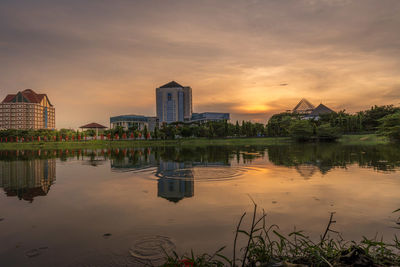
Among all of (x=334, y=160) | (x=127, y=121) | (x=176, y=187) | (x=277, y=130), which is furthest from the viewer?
(x=127, y=121)

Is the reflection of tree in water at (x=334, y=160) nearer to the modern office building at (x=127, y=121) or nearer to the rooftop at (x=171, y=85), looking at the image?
the modern office building at (x=127, y=121)

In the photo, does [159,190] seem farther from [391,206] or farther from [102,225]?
[391,206]

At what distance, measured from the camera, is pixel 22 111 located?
134750mm

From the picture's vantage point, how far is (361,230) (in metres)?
5.36

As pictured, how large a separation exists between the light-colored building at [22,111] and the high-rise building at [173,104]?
64819mm

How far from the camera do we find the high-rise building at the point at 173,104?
156 meters

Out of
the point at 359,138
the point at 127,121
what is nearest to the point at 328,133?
the point at 359,138

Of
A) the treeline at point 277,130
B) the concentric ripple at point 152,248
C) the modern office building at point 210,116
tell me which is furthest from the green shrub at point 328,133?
the modern office building at point 210,116

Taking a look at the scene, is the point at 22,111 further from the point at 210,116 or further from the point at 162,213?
the point at 162,213

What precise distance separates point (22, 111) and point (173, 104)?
79213mm

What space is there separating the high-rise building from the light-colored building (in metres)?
64.8

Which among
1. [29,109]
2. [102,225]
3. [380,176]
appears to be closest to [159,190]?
[102,225]

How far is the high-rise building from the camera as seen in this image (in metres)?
156

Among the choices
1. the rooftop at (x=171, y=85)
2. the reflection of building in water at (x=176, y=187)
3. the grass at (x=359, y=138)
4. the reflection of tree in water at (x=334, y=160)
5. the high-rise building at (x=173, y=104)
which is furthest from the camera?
the rooftop at (x=171, y=85)
